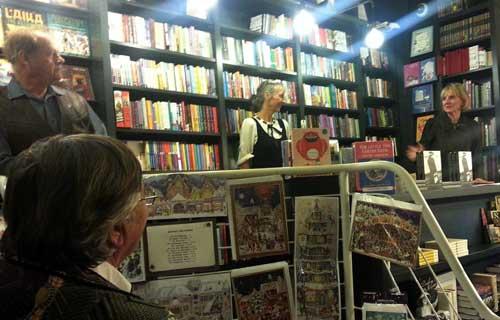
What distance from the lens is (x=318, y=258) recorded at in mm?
1225

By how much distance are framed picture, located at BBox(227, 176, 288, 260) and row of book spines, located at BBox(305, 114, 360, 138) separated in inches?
128

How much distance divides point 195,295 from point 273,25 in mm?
3478

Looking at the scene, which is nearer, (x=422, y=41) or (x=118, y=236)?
(x=118, y=236)

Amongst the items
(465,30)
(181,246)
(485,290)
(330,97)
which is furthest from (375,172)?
(465,30)

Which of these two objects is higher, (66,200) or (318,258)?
(66,200)

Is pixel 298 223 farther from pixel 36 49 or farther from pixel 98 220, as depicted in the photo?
pixel 36 49

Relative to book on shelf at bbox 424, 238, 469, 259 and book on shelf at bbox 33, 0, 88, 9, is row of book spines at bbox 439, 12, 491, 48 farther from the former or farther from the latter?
book on shelf at bbox 33, 0, 88, 9

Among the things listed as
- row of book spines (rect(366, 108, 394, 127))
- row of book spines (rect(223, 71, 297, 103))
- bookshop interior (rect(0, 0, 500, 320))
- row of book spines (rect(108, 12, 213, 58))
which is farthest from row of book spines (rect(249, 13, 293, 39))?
row of book spines (rect(366, 108, 394, 127))

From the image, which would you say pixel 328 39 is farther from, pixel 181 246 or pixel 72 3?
pixel 181 246

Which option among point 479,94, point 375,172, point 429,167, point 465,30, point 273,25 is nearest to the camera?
point 375,172

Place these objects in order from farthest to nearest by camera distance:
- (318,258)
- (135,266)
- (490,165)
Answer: (490,165)
(318,258)
(135,266)

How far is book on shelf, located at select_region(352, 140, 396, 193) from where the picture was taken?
1.34 m

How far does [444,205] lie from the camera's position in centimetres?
211

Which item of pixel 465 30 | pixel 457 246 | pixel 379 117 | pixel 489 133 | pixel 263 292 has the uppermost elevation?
pixel 465 30
